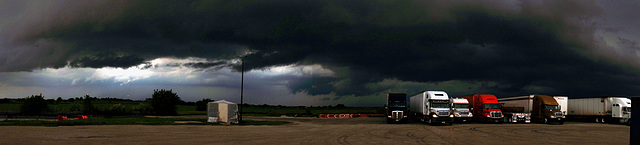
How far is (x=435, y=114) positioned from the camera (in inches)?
1580

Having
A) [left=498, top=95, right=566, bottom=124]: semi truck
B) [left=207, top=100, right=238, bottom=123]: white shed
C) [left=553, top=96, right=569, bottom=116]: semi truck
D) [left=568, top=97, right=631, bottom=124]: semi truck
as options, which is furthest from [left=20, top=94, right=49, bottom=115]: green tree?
[left=568, top=97, right=631, bottom=124]: semi truck

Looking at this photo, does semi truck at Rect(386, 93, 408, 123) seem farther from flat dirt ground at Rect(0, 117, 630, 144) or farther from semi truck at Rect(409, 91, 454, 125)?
flat dirt ground at Rect(0, 117, 630, 144)

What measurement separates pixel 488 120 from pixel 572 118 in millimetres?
21258

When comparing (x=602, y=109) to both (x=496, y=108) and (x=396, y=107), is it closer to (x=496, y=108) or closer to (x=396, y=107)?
(x=496, y=108)

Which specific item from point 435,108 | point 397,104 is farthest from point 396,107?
point 435,108

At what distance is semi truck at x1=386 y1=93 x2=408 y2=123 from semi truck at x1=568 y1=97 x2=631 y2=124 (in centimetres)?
2560

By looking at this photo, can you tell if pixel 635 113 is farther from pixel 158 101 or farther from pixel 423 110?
pixel 158 101

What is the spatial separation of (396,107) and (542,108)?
58.4 feet

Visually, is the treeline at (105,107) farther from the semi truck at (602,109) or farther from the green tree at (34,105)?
the semi truck at (602,109)

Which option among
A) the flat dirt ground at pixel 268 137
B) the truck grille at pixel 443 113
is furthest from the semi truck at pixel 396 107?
the flat dirt ground at pixel 268 137

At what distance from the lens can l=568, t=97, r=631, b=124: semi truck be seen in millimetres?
48206

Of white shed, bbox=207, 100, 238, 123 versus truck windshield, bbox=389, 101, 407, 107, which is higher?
truck windshield, bbox=389, 101, 407, 107

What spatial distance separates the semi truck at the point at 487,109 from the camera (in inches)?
1847

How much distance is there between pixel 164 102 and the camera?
85812 mm
